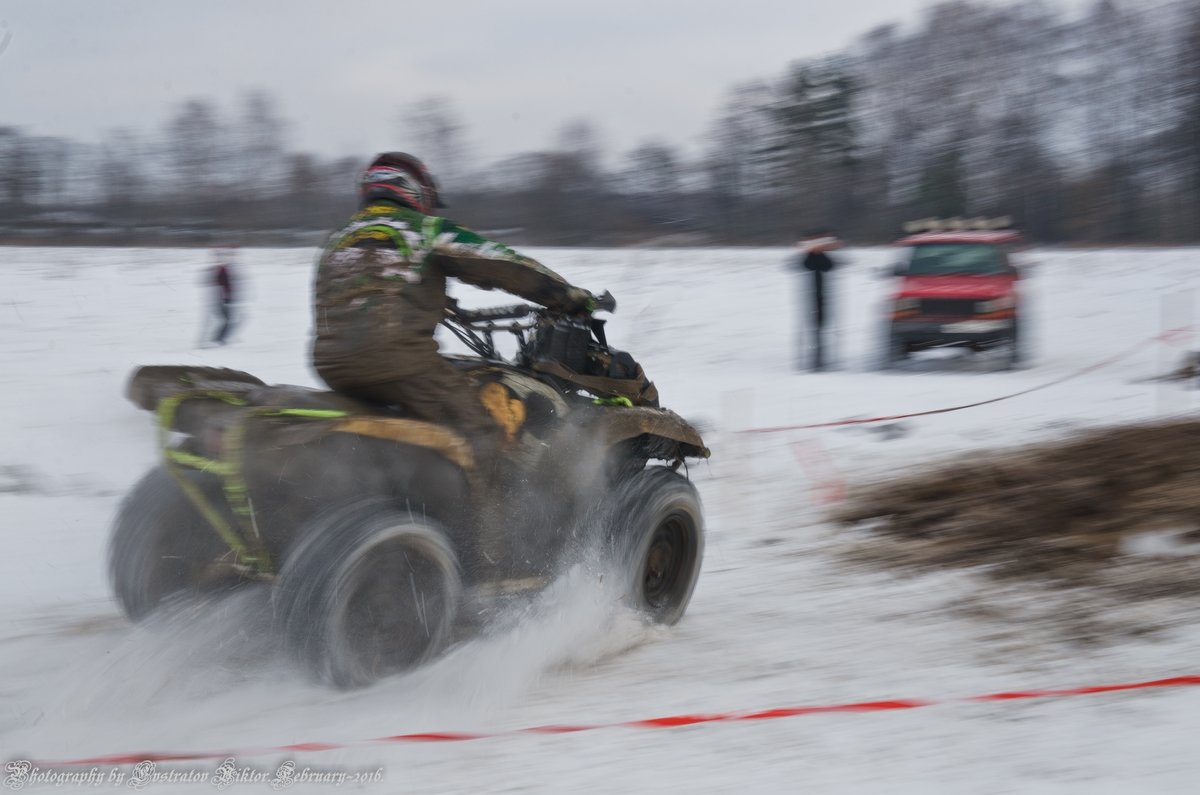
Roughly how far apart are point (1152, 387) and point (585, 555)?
894 cm

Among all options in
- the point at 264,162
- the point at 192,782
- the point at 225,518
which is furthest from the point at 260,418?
the point at 264,162

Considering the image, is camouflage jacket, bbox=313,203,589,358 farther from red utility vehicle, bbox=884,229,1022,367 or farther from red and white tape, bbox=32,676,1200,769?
red utility vehicle, bbox=884,229,1022,367

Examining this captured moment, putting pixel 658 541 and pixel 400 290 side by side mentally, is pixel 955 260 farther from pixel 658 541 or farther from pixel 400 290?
pixel 400 290

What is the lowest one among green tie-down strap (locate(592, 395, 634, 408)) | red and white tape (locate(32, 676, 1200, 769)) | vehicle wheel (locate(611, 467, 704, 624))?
red and white tape (locate(32, 676, 1200, 769))

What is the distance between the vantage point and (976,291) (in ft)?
50.1

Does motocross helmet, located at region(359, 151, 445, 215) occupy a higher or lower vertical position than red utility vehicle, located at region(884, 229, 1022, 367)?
higher

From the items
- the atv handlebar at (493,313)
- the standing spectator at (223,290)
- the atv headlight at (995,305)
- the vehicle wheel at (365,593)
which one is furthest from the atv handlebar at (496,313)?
the standing spectator at (223,290)

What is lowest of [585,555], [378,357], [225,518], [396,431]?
[585,555]

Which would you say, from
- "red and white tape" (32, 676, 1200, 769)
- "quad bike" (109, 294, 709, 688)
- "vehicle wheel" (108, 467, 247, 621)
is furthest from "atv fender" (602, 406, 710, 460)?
"vehicle wheel" (108, 467, 247, 621)

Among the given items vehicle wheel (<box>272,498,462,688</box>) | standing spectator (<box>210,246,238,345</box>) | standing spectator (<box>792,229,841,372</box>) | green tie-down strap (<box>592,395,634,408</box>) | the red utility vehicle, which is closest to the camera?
vehicle wheel (<box>272,498,462,688</box>)

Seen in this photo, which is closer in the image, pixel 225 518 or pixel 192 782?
pixel 192 782

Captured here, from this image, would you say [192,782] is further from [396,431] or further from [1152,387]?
[1152,387]

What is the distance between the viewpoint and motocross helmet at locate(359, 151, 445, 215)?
471 cm

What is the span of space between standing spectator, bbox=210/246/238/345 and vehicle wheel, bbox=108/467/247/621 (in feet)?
42.7
